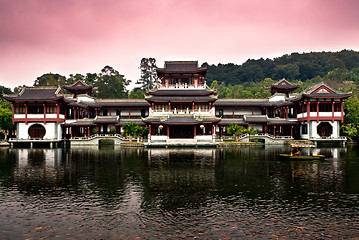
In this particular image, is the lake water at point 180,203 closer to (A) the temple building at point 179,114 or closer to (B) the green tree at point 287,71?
(A) the temple building at point 179,114

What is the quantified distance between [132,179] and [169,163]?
338 inches

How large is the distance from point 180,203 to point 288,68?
164 meters

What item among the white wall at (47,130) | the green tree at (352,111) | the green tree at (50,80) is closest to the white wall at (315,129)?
the green tree at (352,111)

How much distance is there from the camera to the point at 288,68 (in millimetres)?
165500

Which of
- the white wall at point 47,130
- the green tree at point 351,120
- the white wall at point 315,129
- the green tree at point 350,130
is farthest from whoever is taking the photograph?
the green tree at point 351,120

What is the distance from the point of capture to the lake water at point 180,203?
12.1m

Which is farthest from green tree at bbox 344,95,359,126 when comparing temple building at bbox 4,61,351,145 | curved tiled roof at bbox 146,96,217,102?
curved tiled roof at bbox 146,96,217,102

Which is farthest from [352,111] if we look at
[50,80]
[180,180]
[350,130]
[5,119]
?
[50,80]

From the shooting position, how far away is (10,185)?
67.4ft

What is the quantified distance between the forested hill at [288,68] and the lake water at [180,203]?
14881cm

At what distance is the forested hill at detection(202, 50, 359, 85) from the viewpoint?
549 ft

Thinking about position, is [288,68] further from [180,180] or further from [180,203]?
[180,203]

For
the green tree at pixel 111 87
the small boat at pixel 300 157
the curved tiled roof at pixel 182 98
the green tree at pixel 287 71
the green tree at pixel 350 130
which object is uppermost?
the green tree at pixel 287 71

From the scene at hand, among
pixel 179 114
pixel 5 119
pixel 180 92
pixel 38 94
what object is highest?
pixel 180 92
